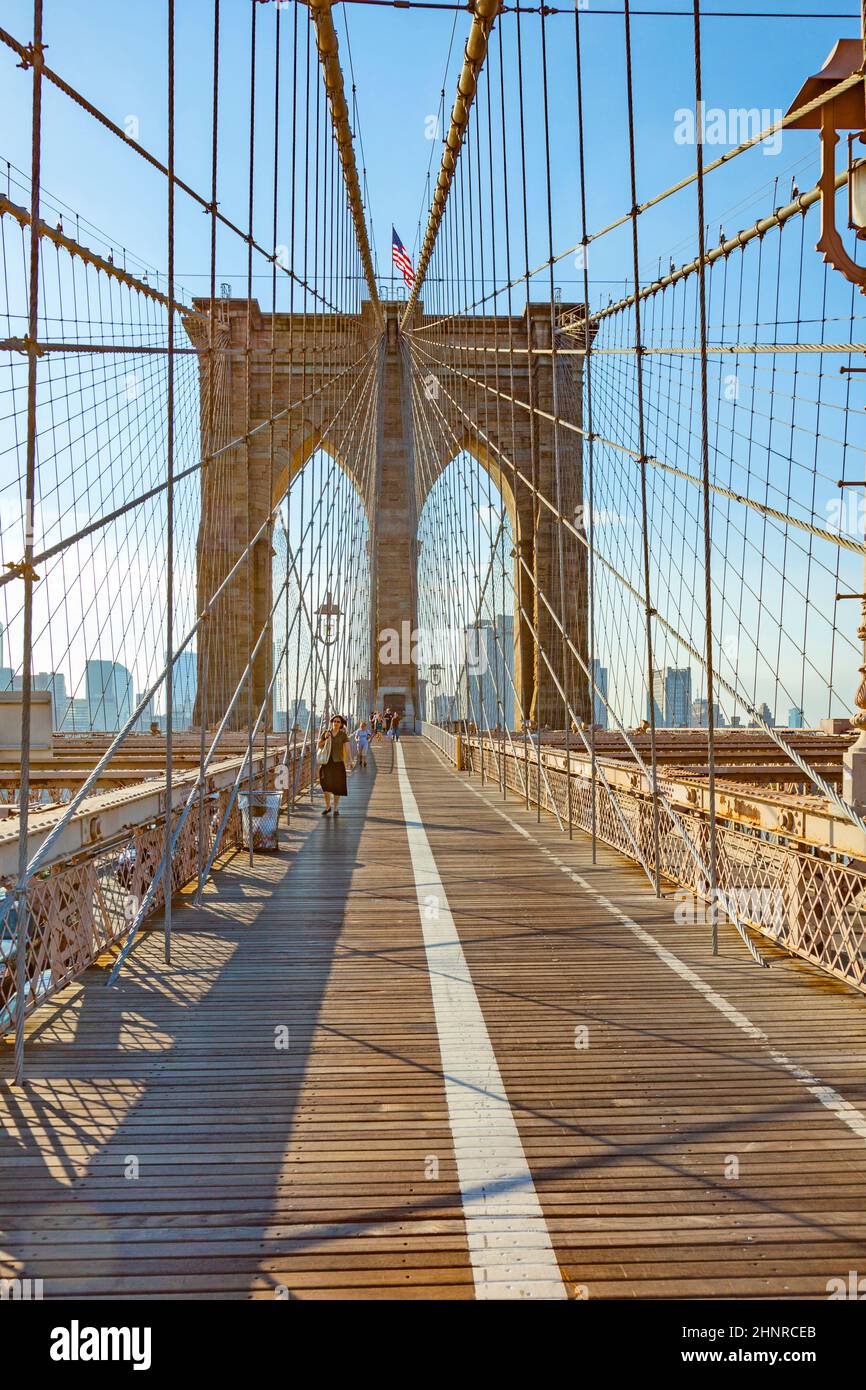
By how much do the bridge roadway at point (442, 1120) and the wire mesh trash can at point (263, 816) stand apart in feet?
8.65

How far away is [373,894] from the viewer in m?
6.13

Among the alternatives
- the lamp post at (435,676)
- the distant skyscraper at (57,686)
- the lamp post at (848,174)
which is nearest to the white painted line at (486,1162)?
the lamp post at (848,174)

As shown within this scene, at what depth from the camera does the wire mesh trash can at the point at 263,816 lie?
770cm

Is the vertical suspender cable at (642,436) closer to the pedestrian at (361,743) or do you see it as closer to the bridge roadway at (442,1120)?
the bridge roadway at (442,1120)

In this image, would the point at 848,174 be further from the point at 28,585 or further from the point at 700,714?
the point at 700,714

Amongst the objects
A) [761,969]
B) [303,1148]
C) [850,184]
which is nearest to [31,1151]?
[303,1148]

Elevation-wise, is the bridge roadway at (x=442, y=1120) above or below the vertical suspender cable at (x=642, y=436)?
below

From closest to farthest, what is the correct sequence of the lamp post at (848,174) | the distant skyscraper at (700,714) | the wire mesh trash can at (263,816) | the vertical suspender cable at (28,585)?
the vertical suspender cable at (28,585) < the lamp post at (848,174) < the wire mesh trash can at (263,816) < the distant skyscraper at (700,714)

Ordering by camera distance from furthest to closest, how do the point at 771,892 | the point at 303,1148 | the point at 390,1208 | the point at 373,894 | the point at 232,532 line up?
the point at 232,532, the point at 373,894, the point at 771,892, the point at 303,1148, the point at 390,1208

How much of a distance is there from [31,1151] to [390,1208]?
0.95 metres

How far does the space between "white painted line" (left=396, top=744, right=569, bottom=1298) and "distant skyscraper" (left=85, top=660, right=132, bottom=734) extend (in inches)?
573

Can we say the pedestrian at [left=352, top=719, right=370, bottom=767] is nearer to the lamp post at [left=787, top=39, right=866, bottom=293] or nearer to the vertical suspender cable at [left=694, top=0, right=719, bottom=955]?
the lamp post at [left=787, top=39, right=866, bottom=293]
